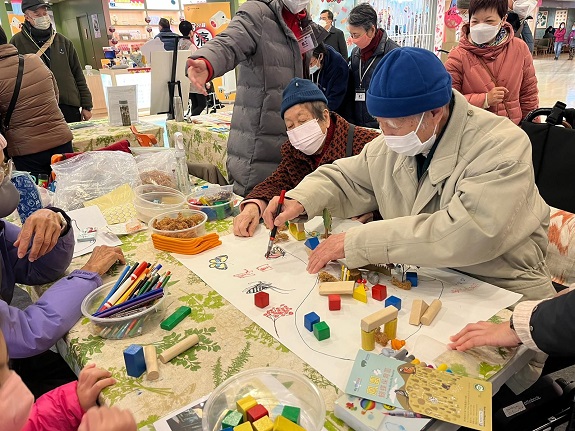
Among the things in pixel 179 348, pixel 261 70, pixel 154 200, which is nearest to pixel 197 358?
pixel 179 348

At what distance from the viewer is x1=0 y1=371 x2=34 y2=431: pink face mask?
653mm

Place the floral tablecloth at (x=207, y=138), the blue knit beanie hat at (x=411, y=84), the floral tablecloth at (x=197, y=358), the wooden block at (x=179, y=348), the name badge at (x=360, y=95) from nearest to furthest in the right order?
the floral tablecloth at (x=197, y=358) → the wooden block at (x=179, y=348) → the blue knit beanie hat at (x=411, y=84) → the floral tablecloth at (x=207, y=138) → the name badge at (x=360, y=95)

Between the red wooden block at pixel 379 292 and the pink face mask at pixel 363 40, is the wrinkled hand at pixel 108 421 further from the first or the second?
the pink face mask at pixel 363 40

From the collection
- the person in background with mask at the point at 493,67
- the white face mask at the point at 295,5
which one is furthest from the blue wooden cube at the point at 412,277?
the person in background with mask at the point at 493,67

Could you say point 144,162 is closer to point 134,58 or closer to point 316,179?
point 316,179

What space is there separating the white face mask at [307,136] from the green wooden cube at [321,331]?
3.42ft

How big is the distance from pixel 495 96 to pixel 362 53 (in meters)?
1.57

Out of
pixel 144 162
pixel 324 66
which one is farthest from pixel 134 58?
pixel 144 162

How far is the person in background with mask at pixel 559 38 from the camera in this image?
1725 centimetres

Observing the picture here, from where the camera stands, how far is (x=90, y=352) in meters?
1.08

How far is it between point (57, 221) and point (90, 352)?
55cm

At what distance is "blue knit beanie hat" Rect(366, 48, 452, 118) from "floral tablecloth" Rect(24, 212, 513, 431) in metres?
→ 0.67

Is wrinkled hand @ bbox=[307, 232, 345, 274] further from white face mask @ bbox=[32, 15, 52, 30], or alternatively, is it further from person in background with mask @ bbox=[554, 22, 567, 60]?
person in background with mask @ bbox=[554, 22, 567, 60]

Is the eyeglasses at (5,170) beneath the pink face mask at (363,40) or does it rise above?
beneath
